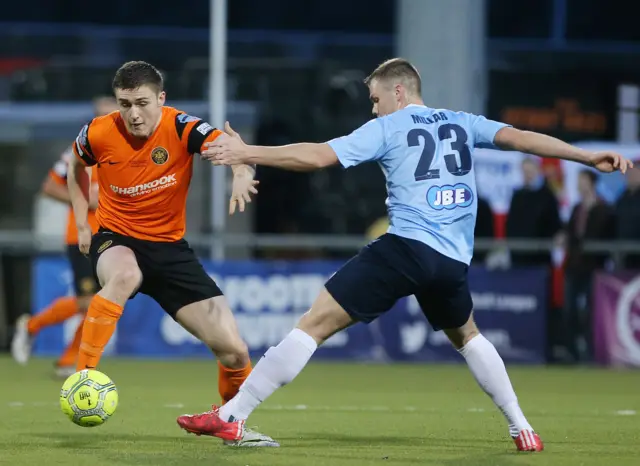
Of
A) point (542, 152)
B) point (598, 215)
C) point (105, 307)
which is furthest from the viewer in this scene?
point (598, 215)

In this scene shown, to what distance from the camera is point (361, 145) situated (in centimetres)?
717

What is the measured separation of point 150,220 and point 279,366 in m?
1.34

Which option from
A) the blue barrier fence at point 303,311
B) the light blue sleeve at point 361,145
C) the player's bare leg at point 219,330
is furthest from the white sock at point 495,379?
the blue barrier fence at point 303,311

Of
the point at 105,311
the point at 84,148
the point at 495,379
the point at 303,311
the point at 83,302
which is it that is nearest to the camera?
the point at 495,379

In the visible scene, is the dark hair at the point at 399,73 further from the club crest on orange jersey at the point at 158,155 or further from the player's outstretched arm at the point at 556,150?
the club crest on orange jersey at the point at 158,155

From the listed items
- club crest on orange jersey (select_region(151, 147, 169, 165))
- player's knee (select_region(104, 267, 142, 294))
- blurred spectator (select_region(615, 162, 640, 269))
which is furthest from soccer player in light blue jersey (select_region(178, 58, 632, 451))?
blurred spectator (select_region(615, 162, 640, 269))

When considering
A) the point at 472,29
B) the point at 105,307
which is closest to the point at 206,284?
the point at 105,307

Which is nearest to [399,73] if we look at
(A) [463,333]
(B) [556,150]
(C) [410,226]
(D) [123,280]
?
(C) [410,226]

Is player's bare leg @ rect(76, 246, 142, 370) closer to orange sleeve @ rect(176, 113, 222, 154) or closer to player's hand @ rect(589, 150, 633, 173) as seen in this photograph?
orange sleeve @ rect(176, 113, 222, 154)

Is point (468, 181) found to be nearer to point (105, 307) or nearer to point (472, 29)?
point (105, 307)

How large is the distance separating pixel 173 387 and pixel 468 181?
17.1ft

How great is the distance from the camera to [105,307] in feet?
25.6

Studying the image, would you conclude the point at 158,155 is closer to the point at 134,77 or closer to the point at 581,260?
the point at 134,77

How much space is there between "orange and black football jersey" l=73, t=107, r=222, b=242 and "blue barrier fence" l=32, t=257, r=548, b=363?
23.2ft
